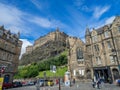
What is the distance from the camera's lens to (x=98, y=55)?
34.3 m

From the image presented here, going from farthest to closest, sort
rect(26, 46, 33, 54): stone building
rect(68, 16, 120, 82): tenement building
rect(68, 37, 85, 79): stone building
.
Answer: rect(26, 46, 33, 54): stone building → rect(68, 37, 85, 79): stone building → rect(68, 16, 120, 82): tenement building

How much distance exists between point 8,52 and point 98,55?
29.6 m

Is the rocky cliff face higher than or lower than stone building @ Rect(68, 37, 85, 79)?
higher

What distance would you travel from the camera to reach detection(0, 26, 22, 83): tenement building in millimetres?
34112

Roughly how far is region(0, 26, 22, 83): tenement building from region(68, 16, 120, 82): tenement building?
67.3ft

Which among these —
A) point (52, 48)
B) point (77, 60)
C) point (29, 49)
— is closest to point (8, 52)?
point (77, 60)

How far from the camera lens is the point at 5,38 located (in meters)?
35.6

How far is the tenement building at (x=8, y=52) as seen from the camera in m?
34.1

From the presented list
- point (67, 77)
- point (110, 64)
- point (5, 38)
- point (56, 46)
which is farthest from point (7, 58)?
point (56, 46)

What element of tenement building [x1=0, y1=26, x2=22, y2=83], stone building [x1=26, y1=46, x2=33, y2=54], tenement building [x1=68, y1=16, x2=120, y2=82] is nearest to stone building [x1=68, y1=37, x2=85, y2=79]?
tenement building [x1=68, y1=16, x2=120, y2=82]

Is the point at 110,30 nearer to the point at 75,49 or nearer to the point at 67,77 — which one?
the point at 75,49

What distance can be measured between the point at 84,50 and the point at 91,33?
644 cm

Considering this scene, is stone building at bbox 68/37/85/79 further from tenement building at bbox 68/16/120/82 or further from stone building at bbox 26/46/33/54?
stone building at bbox 26/46/33/54

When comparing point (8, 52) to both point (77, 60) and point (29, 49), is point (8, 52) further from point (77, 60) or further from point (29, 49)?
point (29, 49)
